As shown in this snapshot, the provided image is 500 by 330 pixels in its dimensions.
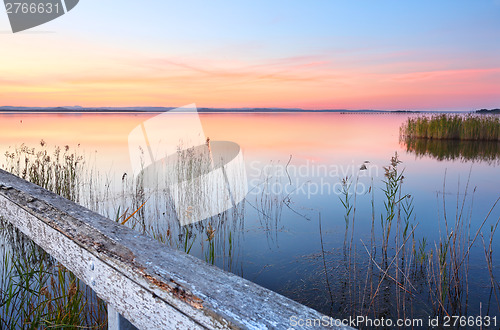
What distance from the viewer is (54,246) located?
1.38 meters

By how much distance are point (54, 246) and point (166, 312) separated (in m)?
0.79

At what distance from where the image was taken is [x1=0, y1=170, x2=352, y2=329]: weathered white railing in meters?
0.74

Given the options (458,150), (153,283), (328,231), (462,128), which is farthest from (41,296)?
(462,128)

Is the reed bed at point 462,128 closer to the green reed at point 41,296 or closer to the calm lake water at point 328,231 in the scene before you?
the calm lake water at point 328,231

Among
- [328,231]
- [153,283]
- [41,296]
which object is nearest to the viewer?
[153,283]

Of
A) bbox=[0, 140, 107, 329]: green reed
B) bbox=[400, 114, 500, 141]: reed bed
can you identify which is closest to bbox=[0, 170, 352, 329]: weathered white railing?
bbox=[0, 140, 107, 329]: green reed

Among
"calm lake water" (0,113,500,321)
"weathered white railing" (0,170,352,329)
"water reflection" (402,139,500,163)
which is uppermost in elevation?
"weathered white railing" (0,170,352,329)

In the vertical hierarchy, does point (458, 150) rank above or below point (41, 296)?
above

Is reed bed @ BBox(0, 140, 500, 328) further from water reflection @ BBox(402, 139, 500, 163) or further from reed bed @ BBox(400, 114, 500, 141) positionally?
reed bed @ BBox(400, 114, 500, 141)

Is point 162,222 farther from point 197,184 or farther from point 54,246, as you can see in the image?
point 54,246

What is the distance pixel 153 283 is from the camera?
0.86 m

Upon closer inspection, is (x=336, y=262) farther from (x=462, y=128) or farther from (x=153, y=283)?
(x=462, y=128)

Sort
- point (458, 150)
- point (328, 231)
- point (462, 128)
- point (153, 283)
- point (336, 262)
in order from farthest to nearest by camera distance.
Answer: point (462, 128) < point (458, 150) < point (328, 231) < point (336, 262) < point (153, 283)

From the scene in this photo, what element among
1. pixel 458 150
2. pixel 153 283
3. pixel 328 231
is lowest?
pixel 328 231
